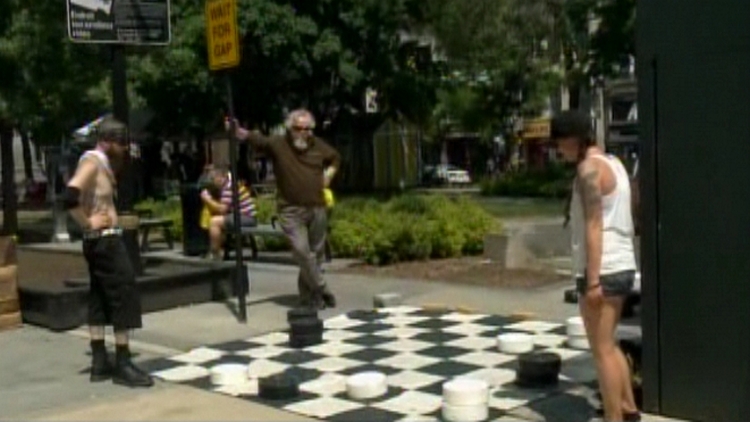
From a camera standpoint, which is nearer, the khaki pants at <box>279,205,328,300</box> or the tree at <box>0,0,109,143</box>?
the khaki pants at <box>279,205,328,300</box>

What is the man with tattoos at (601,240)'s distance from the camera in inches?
203

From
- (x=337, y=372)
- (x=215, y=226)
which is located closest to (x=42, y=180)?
(x=215, y=226)

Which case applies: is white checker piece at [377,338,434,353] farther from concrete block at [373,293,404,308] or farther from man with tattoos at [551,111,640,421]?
man with tattoos at [551,111,640,421]

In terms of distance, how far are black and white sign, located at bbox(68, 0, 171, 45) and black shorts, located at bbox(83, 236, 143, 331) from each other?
311 centimetres

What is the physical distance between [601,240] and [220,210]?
30.5ft

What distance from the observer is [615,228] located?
523cm

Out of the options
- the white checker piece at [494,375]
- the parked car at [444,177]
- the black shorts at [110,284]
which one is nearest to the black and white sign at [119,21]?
the black shorts at [110,284]

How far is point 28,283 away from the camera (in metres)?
10.3

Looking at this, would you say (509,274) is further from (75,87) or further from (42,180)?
(42,180)

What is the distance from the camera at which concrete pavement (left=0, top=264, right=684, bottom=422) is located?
20.7ft

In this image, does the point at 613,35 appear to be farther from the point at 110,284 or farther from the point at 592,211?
the point at 592,211

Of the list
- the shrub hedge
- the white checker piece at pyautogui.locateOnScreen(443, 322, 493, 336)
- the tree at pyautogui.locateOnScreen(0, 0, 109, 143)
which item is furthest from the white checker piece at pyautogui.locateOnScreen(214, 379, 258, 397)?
the tree at pyautogui.locateOnScreen(0, 0, 109, 143)

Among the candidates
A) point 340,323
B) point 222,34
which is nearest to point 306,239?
point 340,323

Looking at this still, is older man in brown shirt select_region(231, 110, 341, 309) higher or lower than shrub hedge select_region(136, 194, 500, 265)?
higher
